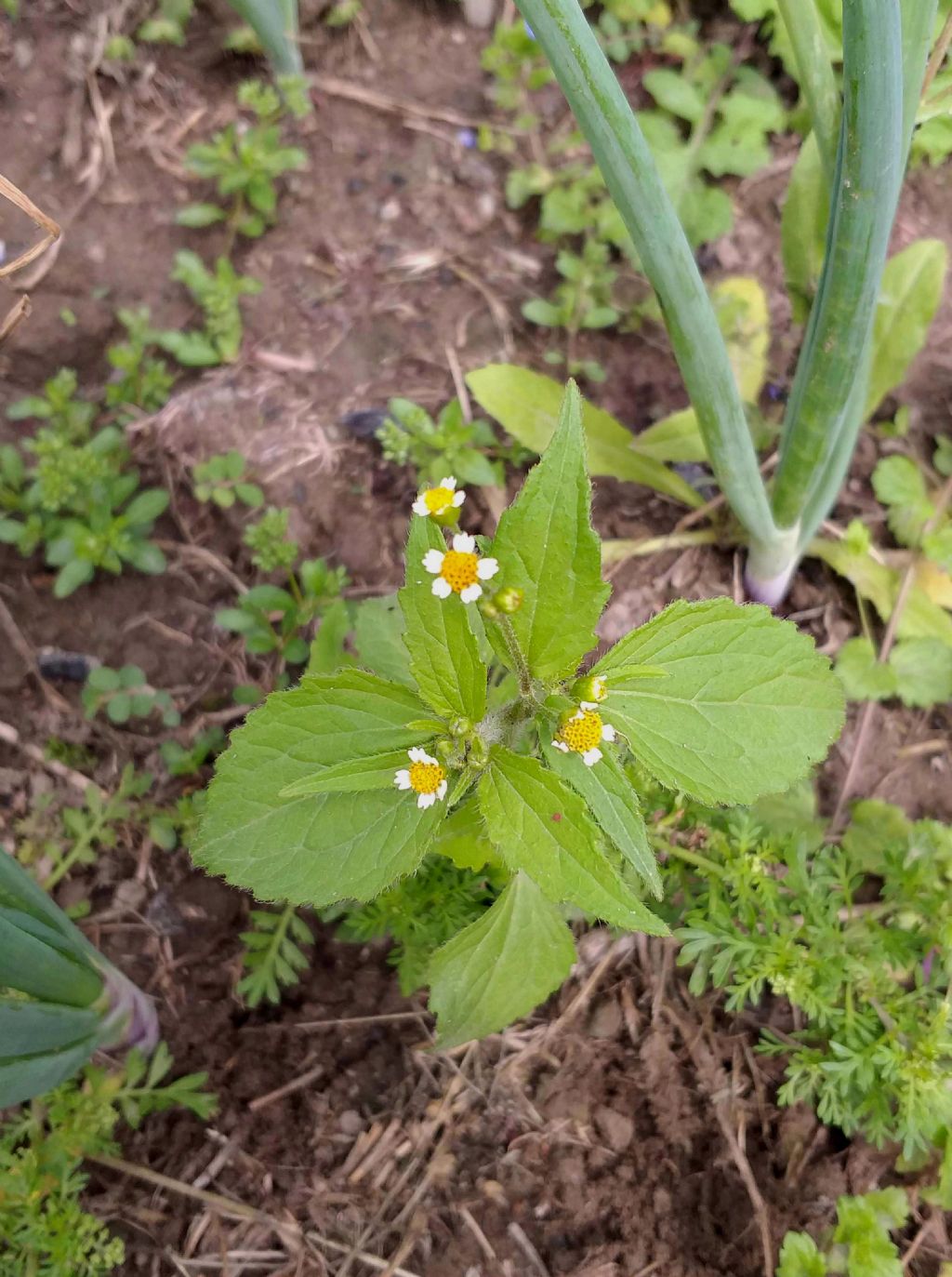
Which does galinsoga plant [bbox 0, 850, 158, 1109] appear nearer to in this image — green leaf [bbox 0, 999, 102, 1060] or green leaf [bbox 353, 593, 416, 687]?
green leaf [bbox 0, 999, 102, 1060]

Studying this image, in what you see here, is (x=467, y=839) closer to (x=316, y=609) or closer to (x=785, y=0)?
(x=316, y=609)

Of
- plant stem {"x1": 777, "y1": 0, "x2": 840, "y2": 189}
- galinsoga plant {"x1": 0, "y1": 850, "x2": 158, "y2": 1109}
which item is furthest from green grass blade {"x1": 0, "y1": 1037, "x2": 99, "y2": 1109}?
plant stem {"x1": 777, "y1": 0, "x2": 840, "y2": 189}

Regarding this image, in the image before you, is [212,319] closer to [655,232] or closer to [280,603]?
[280,603]

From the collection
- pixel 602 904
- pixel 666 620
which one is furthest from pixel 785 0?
pixel 602 904

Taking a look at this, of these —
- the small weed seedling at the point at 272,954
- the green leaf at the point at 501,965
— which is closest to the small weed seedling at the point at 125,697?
the small weed seedling at the point at 272,954

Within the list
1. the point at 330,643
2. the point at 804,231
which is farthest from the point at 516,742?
the point at 804,231

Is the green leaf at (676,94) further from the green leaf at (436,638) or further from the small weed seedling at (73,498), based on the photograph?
the green leaf at (436,638)
